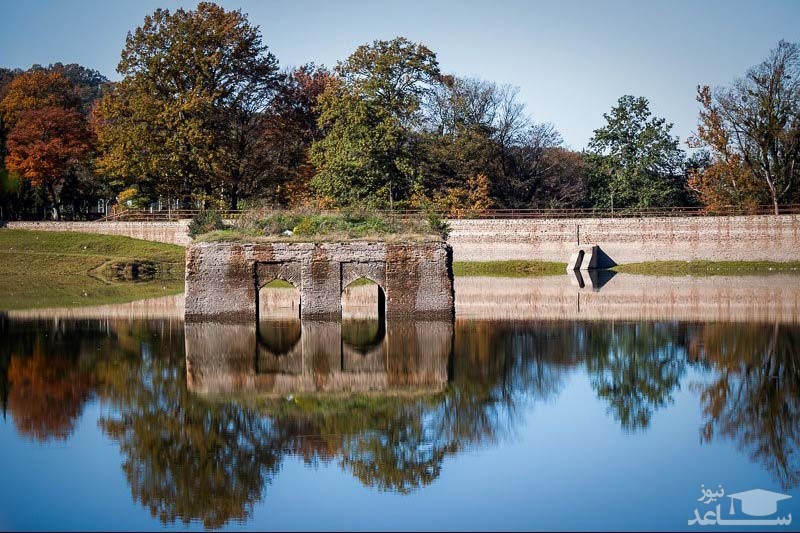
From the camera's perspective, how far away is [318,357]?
2055 centimetres

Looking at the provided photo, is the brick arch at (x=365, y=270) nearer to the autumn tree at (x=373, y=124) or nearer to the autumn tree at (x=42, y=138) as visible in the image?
the autumn tree at (x=373, y=124)

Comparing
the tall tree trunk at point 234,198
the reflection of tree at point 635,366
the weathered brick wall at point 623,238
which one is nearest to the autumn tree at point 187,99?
the tall tree trunk at point 234,198

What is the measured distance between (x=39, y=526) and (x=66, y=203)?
6767 centimetres

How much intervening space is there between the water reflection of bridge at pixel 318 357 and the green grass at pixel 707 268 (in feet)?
97.9

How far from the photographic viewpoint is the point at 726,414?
15.6 metres

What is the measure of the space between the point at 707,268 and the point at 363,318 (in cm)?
3148

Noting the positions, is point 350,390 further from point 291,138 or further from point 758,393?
point 291,138

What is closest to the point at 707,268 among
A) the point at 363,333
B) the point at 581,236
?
the point at 581,236

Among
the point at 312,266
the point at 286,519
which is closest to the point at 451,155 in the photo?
the point at 312,266

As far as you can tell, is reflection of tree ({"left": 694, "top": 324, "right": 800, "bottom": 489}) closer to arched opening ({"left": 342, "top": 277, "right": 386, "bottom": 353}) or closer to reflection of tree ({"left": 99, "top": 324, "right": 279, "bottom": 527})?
reflection of tree ({"left": 99, "top": 324, "right": 279, "bottom": 527})

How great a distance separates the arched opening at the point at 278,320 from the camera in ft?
74.0

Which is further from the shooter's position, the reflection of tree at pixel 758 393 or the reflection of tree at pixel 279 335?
the reflection of tree at pixel 279 335

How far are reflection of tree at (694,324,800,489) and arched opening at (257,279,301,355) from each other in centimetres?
884

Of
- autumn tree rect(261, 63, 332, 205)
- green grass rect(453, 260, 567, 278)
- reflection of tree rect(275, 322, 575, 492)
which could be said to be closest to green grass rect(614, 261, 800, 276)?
green grass rect(453, 260, 567, 278)
